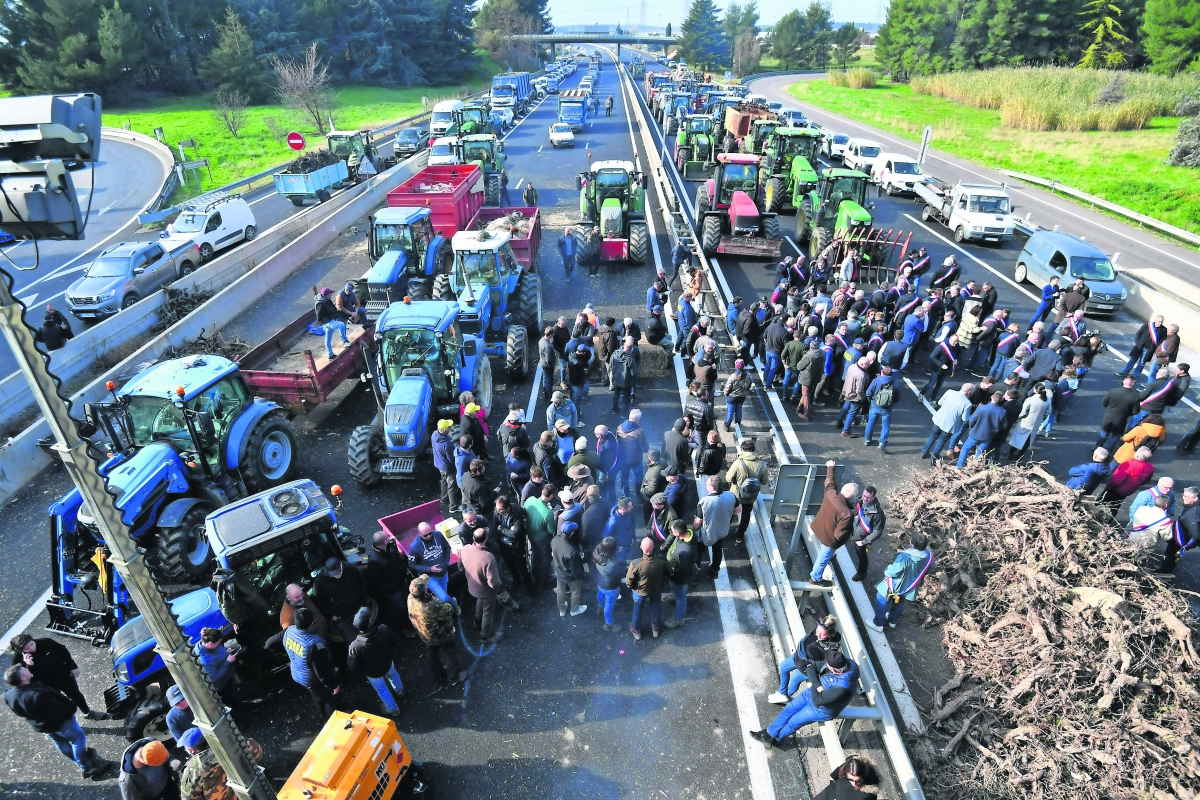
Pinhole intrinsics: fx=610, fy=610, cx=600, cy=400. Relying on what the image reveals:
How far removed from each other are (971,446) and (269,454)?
1042cm

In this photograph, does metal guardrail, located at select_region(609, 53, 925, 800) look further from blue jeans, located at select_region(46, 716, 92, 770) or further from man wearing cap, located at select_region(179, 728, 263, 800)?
blue jeans, located at select_region(46, 716, 92, 770)

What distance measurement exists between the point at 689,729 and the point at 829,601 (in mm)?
2047

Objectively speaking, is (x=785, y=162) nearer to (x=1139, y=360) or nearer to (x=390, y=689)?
(x=1139, y=360)

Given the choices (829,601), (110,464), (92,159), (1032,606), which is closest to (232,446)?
(110,464)

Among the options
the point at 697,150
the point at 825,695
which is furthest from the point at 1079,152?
the point at 825,695

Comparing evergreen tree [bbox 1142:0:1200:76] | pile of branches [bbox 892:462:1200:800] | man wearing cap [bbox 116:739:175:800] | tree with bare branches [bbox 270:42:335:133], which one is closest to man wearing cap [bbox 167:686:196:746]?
man wearing cap [bbox 116:739:175:800]

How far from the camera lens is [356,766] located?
4.64 metres

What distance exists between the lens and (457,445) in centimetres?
812

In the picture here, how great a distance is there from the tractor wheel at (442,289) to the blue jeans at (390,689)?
355 inches

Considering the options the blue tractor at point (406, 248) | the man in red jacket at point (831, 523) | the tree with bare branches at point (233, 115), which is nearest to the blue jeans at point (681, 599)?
the man in red jacket at point (831, 523)

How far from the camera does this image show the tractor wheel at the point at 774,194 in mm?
20891

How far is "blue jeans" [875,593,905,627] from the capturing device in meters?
6.75

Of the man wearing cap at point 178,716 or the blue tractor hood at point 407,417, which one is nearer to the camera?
the man wearing cap at point 178,716

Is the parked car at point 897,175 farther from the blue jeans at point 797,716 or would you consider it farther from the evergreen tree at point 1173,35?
the evergreen tree at point 1173,35
